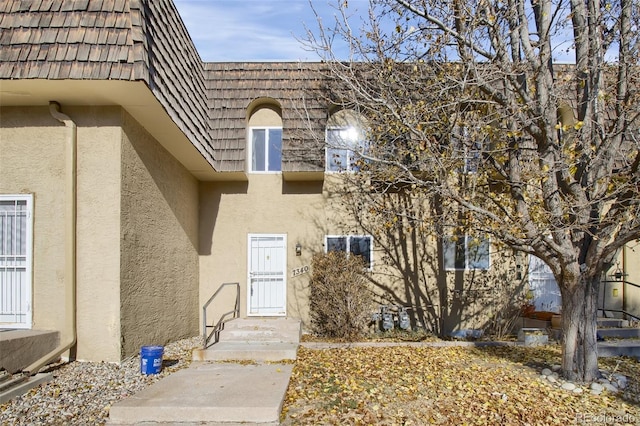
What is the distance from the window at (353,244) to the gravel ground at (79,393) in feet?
15.0

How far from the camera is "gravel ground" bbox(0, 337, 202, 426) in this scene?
454 centimetres

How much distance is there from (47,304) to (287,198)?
5.42 metres

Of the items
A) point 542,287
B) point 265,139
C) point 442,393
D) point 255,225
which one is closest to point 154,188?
point 255,225

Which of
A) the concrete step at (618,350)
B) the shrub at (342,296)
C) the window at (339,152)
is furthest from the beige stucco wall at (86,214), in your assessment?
the concrete step at (618,350)

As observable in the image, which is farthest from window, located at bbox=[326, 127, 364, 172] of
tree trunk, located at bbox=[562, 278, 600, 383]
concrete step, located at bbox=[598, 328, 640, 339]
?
concrete step, located at bbox=[598, 328, 640, 339]

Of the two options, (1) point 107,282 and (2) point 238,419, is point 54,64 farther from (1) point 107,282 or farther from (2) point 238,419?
(2) point 238,419

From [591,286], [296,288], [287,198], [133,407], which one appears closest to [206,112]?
[287,198]

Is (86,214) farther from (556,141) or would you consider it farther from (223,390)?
(556,141)

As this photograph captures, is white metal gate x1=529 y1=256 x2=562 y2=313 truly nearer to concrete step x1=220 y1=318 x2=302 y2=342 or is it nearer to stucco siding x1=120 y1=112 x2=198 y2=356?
concrete step x1=220 y1=318 x2=302 y2=342

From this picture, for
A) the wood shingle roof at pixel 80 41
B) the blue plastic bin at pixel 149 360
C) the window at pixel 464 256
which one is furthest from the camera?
the window at pixel 464 256

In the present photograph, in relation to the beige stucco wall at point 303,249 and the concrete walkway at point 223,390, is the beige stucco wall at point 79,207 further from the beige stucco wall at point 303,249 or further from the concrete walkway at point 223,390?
the beige stucco wall at point 303,249

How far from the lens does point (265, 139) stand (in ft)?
33.7

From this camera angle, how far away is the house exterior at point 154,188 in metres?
5.82

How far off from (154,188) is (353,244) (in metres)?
4.75
